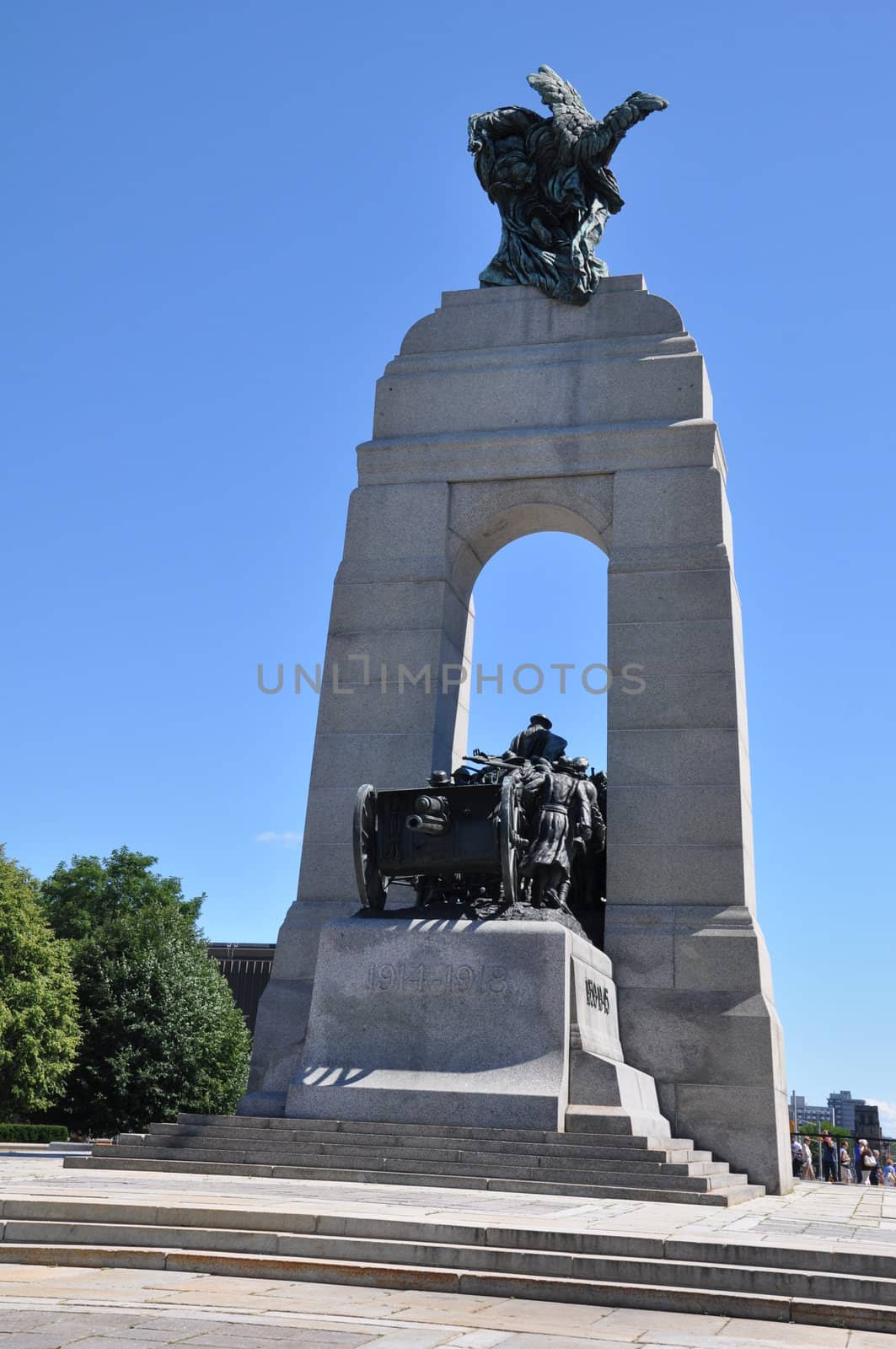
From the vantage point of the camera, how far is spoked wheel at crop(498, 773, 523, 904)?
1474 centimetres

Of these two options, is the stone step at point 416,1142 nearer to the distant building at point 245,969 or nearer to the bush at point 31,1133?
the bush at point 31,1133

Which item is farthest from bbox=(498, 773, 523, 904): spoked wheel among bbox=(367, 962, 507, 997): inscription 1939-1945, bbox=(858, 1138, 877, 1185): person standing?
bbox=(858, 1138, 877, 1185): person standing

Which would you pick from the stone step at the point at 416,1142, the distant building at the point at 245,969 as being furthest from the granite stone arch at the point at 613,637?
the distant building at the point at 245,969

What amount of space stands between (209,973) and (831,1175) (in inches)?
865

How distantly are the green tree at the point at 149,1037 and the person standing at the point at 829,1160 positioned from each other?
1958 cm

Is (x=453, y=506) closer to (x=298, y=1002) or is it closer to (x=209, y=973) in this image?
(x=298, y=1002)

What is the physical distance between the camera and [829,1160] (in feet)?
94.4

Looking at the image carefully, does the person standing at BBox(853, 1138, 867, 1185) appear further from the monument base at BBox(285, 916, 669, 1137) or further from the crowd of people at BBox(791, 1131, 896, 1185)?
the monument base at BBox(285, 916, 669, 1137)

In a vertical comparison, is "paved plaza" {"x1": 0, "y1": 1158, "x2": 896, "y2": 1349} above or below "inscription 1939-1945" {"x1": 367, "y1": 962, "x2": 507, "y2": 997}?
below

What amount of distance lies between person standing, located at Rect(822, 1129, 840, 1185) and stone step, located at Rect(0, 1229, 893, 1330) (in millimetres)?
22952

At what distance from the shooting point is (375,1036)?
14.5 metres

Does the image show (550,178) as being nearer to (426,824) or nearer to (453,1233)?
(426,824)

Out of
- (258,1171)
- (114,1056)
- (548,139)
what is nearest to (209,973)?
(114,1056)

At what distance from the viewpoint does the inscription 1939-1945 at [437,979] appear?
558 inches
